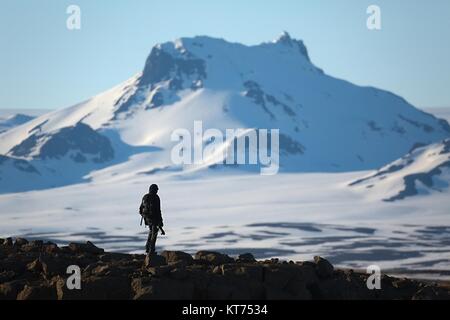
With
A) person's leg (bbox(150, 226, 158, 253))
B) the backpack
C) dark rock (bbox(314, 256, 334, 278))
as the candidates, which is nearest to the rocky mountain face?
dark rock (bbox(314, 256, 334, 278))

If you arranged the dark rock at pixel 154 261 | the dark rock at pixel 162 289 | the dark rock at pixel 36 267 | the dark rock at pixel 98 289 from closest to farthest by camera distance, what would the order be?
the dark rock at pixel 162 289 < the dark rock at pixel 98 289 < the dark rock at pixel 154 261 < the dark rock at pixel 36 267

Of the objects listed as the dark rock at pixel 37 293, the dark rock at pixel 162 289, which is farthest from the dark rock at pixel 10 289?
the dark rock at pixel 162 289

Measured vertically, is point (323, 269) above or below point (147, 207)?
below

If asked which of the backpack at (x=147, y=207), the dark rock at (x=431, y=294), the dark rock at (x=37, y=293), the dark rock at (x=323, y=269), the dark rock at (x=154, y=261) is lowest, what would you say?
the dark rock at (x=431, y=294)

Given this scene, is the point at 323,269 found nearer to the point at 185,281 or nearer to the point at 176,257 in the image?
the point at 176,257

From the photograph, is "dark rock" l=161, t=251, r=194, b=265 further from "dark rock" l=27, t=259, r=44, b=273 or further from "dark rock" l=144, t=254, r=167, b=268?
"dark rock" l=27, t=259, r=44, b=273

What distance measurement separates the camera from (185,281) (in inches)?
1217

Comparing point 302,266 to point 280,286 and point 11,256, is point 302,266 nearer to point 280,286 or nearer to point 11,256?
point 280,286

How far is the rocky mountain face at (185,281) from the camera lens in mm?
30625

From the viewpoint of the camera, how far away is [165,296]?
3000cm

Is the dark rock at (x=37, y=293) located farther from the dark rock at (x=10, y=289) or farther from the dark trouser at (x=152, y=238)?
the dark trouser at (x=152, y=238)

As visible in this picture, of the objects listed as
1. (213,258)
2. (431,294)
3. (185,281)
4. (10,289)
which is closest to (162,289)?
(185,281)
